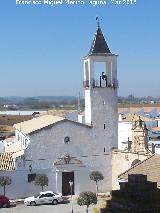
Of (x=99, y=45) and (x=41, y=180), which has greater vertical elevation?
(x=99, y=45)

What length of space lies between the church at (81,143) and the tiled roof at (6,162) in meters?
0.52

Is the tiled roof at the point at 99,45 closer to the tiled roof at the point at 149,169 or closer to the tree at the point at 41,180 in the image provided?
the tree at the point at 41,180

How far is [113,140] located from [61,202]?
250 inches

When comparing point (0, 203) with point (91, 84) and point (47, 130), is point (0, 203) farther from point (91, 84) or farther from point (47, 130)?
point (91, 84)

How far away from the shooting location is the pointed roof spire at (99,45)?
34156mm

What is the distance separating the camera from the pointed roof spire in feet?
112

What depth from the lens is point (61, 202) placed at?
1197 inches

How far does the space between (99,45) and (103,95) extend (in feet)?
11.7

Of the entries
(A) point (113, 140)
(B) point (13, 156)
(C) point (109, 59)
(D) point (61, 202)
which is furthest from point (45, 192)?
(C) point (109, 59)

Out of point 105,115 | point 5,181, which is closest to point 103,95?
point 105,115

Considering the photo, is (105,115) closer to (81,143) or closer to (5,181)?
(81,143)

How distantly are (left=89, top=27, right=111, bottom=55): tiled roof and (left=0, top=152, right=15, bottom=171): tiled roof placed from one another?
29.6 ft

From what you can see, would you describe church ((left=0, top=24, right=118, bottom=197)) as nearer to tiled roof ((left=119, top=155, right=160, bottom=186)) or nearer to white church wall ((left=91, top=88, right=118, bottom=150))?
white church wall ((left=91, top=88, right=118, bottom=150))

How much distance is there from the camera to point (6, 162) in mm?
32625
